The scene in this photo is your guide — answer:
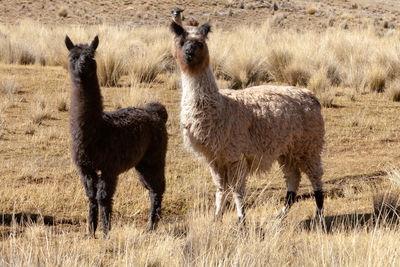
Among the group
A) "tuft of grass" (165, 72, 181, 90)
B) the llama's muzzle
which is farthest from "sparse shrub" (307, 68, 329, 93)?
the llama's muzzle

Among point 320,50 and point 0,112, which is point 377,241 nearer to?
point 0,112

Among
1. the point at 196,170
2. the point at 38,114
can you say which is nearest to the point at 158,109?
the point at 196,170

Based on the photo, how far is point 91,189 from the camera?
489 centimetres

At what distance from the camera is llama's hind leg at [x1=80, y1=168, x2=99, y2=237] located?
486 centimetres

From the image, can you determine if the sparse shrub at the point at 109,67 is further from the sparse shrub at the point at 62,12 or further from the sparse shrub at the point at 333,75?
the sparse shrub at the point at 62,12

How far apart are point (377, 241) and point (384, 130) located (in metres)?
6.23

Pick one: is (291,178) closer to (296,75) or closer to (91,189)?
(91,189)

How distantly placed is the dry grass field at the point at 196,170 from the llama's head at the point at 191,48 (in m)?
1.07

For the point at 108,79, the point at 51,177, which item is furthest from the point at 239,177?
the point at 108,79

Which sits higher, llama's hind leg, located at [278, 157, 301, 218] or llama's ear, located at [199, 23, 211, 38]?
llama's ear, located at [199, 23, 211, 38]

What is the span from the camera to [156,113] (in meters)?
5.46

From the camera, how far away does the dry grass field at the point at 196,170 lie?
3934 millimetres

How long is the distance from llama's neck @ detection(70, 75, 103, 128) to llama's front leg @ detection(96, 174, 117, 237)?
51 centimetres

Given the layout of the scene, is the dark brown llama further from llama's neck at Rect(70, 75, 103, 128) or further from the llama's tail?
the llama's tail
